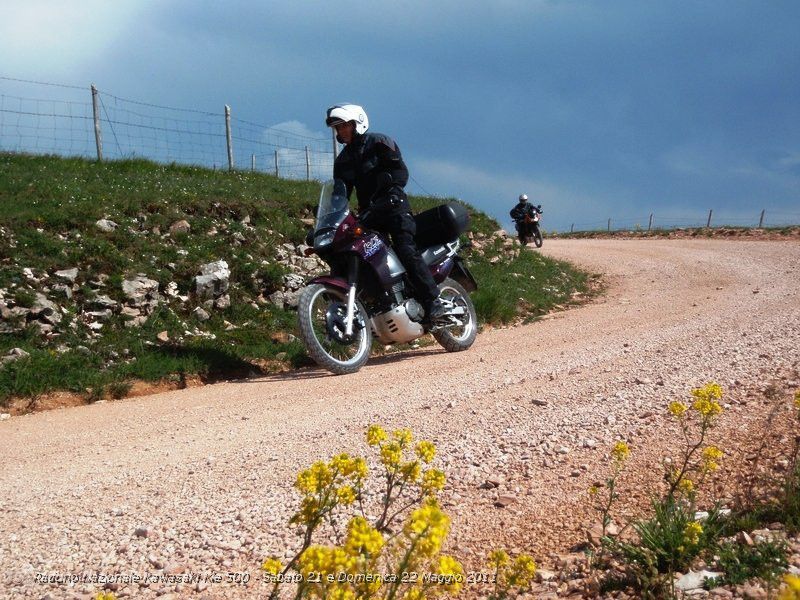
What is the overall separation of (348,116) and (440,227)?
6.11 ft

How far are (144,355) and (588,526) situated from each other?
598 centimetres

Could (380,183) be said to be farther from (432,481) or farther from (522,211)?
(522,211)

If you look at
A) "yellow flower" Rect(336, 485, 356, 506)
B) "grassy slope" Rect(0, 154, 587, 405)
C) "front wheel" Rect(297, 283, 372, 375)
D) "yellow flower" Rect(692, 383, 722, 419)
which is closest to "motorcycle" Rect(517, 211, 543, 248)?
"grassy slope" Rect(0, 154, 587, 405)

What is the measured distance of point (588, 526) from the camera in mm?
2865

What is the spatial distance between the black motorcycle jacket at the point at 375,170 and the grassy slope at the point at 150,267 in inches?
86.1

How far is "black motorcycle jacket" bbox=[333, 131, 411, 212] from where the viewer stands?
23.5 feet

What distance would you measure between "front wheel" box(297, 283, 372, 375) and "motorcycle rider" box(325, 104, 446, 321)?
2.47 feet

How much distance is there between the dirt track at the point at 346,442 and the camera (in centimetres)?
286

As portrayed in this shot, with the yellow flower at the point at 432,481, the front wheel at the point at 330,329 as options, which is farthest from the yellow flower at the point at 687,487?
the front wheel at the point at 330,329

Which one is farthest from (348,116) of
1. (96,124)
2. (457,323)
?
(96,124)

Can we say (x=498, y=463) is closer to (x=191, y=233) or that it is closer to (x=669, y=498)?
(x=669, y=498)

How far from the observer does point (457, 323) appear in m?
8.11

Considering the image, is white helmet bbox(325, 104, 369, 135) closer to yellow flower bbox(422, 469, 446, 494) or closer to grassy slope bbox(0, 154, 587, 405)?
grassy slope bbox(0, 154, 587, 405)

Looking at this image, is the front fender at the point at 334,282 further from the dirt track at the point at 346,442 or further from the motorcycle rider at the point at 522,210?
the motorcycle rider at the point at 522,210
